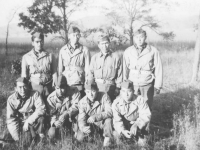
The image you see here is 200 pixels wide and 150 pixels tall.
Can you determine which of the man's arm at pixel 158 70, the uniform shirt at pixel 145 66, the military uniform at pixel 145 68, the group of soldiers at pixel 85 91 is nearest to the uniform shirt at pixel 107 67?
the group of soldiers at pixel 85 91

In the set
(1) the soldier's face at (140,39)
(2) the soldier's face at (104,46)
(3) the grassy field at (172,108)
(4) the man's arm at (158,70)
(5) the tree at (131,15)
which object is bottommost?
(3) the grassy field at (172,108)

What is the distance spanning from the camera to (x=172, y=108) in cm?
585

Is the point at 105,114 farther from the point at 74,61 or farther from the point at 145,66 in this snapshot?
the point at 74,61

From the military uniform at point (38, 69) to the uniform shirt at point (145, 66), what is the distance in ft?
5.52

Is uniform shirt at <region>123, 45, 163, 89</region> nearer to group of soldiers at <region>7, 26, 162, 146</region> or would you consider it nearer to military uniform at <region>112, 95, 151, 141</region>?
group of soldiers at <region>7, 26, 162, 146</region>

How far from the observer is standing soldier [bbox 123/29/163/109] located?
13.5ft

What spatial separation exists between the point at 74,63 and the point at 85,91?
78cm

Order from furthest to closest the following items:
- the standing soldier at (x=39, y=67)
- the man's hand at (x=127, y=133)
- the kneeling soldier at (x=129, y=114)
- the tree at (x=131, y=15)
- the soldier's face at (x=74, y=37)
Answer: the tree at (x=131, y=15) → the soldier's face at (x=74, y=37) → the standing soldier at (x=39, y=67) → the kneeling soldier at (x=129, y=114) → the man's hand at (x=127, y=133)

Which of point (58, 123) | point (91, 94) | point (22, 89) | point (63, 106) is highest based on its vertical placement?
point (22, 89)

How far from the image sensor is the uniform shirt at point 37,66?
4270 millimetres

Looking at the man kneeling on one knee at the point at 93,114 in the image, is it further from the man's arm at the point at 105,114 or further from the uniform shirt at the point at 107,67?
the uniform shirt at the point at 107,67

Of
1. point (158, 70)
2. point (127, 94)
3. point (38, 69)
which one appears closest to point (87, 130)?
point (127, 94)

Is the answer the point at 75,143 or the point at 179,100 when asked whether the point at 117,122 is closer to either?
the point at 75,143

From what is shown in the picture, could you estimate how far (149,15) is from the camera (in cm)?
1196
